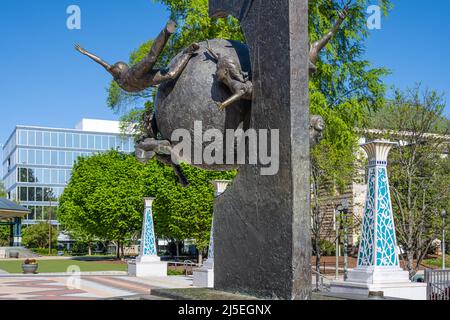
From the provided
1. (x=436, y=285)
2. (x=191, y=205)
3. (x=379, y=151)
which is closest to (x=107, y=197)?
(x=191, y=205)

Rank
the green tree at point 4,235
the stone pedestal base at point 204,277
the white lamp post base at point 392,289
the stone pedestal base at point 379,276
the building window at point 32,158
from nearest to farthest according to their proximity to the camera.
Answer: the white lamp post base at point 392,289 < the stone pedestal base at point 379,276 < the stone pedestal base at point 204,277 < the green tree at point 4,235 < the building window at point 32,158

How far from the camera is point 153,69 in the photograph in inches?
248

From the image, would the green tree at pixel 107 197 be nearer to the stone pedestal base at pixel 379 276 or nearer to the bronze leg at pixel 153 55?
the stone pedestal base at pixel 379 276

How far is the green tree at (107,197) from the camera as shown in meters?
38.3

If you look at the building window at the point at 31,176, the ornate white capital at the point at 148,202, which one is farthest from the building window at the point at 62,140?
the ornate white capital at the point at 148,202

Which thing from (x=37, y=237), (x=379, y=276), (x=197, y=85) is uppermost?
(x=197, y=85)

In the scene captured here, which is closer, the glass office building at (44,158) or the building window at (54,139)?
the glass office building at (44,158)

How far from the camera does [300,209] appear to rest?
538 cm

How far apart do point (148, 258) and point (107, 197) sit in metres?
14.0

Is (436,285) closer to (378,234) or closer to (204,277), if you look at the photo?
Result: (378,234)

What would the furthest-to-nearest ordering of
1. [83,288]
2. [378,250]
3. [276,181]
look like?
1. [83,288]
2. [378,250]
3. [276,181]

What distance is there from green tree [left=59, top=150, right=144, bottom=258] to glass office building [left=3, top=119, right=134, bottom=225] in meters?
35.4

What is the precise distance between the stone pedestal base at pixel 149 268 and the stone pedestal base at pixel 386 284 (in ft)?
45.3
